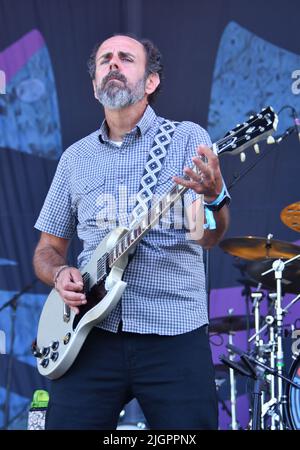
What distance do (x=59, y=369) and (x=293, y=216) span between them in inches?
85.1

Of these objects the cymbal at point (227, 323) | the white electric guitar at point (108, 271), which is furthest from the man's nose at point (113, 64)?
the cymbal at point (227, 323)

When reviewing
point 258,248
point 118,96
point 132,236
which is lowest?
point 132,236

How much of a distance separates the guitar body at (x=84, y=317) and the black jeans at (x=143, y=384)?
2.4 inches

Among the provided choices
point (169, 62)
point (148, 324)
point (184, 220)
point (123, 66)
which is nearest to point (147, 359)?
point (148, 324)

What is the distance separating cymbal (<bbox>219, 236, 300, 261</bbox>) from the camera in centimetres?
420

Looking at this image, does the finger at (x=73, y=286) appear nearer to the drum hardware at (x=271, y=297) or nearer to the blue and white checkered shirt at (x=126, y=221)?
the blue and white checkered shirt at (x=126, y=221)

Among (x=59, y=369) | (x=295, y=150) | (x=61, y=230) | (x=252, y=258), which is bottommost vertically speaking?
(x=59, y=369)

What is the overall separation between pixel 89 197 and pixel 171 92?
2454mm

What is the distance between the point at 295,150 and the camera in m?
4.76

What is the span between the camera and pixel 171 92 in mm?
4852

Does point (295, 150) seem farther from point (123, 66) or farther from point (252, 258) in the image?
point (123, 66)

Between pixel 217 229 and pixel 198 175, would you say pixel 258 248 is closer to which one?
pixel 217 229

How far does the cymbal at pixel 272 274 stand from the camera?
4250 mm

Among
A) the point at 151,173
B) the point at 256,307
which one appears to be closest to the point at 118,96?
the point at 151,173
